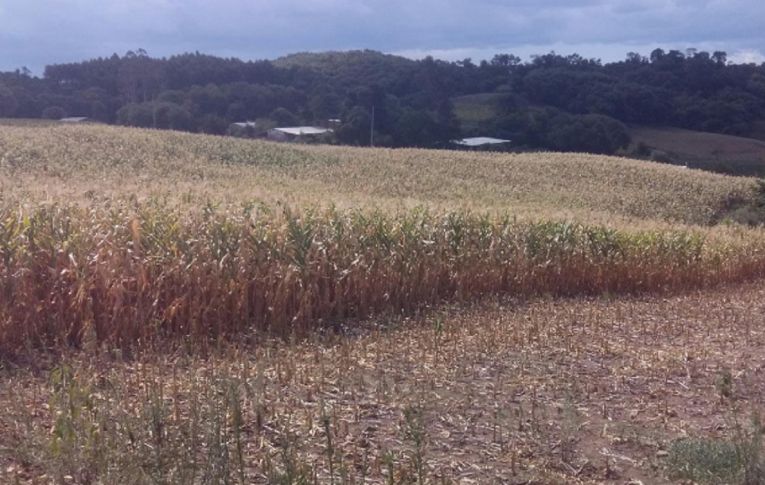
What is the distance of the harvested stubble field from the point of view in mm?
4891

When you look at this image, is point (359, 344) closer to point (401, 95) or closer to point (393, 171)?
point (393, 171)

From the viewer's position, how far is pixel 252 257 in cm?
947

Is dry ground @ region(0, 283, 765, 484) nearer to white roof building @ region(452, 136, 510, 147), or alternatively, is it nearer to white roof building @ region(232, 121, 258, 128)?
white roof building @ region(232, 121, 258, 128)

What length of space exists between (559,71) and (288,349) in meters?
61.7

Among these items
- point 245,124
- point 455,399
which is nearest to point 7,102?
point 245,124

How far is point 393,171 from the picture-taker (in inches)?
1227

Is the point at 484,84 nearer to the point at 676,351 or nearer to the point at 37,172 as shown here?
the point at 37,172

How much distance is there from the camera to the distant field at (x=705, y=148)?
52.3 metres

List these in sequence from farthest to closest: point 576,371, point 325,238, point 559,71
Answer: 1. point 559,71
2. point 325,238
3. point 576,371

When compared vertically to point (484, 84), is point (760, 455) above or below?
below

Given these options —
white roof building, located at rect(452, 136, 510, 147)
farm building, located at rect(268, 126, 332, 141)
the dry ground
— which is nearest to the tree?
farm building, located at rect(268, 126, 332, 141)

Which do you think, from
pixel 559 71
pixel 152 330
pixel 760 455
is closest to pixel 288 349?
pixel 152 330

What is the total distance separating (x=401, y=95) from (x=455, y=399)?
178 ft

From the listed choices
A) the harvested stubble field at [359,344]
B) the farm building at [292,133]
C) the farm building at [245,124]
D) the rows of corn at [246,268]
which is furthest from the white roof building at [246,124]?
the rows of corn at [246,268]
